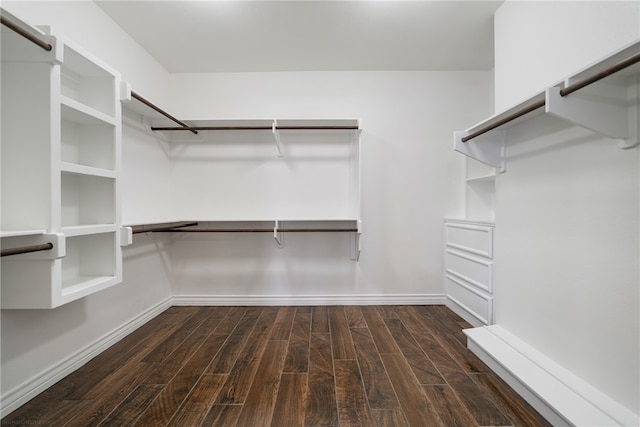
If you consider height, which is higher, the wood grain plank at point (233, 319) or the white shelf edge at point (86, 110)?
the white shelf edge at point (86, 110)

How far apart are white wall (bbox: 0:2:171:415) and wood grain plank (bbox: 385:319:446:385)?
201 centimetres

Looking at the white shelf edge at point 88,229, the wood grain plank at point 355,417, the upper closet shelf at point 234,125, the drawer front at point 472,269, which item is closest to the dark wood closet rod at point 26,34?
the white shelf edge at point 88,229

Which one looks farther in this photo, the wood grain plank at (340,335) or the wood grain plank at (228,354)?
the wood grain plank at (340,335)

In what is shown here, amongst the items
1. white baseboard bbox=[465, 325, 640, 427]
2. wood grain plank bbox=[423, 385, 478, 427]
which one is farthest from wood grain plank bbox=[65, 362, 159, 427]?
white baseboard bbox=[465, 325, 640, 427]

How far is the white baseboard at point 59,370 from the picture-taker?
129 centimetres

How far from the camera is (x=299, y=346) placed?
188cm

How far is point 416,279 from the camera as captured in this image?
270cm

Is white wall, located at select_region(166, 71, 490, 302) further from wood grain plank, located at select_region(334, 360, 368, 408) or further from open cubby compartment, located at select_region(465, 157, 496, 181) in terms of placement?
wood grain plank, located at select_region(334, 360, 368, 408)

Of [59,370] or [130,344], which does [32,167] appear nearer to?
[59,370]

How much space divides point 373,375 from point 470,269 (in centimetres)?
121

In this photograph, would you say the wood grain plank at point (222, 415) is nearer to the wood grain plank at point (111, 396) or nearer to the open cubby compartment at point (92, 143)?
the wood grain plank at point (111, 396)

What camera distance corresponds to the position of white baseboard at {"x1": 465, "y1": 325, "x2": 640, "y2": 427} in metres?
1.05

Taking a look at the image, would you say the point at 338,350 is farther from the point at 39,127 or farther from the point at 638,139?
the point at 39,127

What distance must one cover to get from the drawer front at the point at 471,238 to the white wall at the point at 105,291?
2.66m
